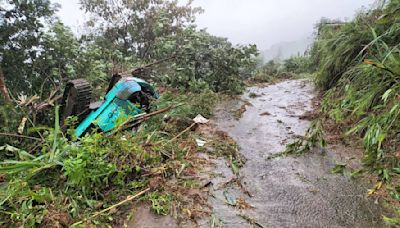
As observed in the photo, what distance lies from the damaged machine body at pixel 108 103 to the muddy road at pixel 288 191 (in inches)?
51.1

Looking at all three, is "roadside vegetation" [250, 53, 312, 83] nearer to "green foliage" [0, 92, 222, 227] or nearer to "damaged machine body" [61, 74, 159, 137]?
"damaged machine body" [61, 74, 159, 137]

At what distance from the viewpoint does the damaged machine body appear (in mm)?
3518

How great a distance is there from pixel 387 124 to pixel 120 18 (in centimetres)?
1148

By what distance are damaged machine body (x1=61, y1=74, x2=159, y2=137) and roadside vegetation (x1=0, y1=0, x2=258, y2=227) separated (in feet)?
0.60

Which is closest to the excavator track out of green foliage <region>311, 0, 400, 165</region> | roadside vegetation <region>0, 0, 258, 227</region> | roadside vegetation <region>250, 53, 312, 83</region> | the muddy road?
roadside vegetation <region>0, 0, 258, 227</region>

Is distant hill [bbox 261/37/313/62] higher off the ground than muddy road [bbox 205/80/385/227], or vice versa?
muddy road [bbox 205/80/385/227]

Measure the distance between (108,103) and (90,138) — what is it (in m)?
1.60

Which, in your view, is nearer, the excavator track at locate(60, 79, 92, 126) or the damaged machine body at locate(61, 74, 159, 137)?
the damaged machine body at locate(61, 74, 159, 137)

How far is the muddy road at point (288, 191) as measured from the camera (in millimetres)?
1811

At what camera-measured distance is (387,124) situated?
2.19 metres

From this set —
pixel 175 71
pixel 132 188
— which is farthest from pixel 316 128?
pixel 175 71

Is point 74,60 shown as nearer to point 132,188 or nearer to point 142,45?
point 132,188

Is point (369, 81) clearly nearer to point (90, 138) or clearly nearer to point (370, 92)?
point (370, 92)

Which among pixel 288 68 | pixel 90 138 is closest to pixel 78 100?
pixel 90 138
